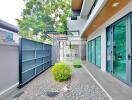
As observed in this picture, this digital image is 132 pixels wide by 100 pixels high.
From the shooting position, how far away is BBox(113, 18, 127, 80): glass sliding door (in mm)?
5422

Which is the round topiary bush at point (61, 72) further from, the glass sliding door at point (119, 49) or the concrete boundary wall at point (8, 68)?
the glass sliding door at point (119, 49)

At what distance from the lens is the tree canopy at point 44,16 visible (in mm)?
18672

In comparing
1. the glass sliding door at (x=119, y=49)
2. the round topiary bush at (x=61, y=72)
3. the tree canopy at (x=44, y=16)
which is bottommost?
the round topiary bush at (x=61, y=72)

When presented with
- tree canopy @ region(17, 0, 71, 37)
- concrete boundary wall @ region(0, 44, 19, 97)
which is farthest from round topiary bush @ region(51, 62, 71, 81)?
tree canopy @ region(17, 0, 71, 37)

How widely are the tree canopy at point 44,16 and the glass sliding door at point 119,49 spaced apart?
12554mm

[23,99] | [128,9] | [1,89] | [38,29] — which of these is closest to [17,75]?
[1,89]

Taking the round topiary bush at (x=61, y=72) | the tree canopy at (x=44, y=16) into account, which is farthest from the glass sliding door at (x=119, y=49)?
the tree canopy at (x=44, y=16)

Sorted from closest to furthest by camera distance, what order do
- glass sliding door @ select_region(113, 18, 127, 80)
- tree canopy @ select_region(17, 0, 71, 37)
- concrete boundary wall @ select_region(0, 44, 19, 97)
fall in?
concrete boundary wall @ select_region(0, 44, 19, 97), glass sliding door @ select_region(113, 18, 127, 80), tree canopy @ select_region(17, 0, 71, 37)

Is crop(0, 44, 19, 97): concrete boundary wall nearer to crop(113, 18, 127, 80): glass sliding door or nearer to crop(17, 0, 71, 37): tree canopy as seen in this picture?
crop(113, 18, 127, 80): glass sliding door

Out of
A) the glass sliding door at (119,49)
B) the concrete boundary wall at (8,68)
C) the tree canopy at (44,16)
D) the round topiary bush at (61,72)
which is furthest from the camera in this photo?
the tree canopy at (44,16)

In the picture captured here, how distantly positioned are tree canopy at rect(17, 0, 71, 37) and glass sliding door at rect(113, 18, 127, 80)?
12554mm

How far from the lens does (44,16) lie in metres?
19.0

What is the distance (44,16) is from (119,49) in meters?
14.9

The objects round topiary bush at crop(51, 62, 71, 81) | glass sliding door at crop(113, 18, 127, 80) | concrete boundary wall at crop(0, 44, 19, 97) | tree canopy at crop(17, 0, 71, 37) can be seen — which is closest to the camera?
concrete boundary wall at crop(0, 44, 19, 97)
